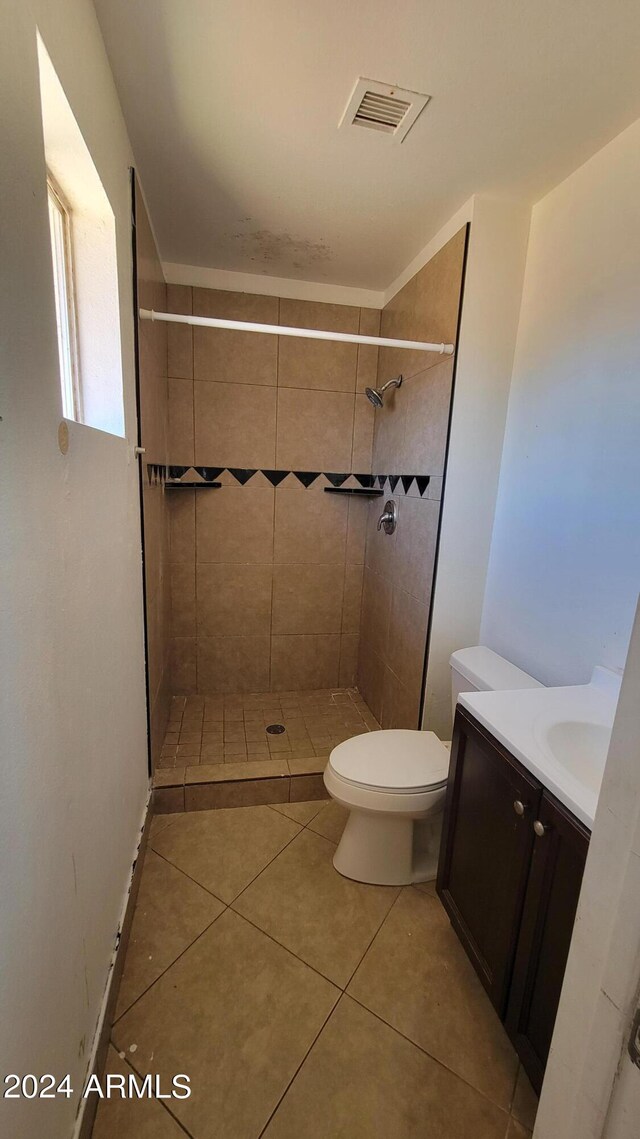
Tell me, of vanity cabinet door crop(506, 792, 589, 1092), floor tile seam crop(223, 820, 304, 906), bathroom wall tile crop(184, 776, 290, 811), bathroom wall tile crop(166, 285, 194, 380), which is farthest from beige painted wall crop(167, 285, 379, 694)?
vanity cabinet door crop(506, 792, 589, 1092)

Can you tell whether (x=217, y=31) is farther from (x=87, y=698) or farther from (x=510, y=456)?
(x=87, y=698)

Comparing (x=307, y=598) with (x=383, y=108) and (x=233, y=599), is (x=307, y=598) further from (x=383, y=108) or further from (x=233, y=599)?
(x=383, y=108)

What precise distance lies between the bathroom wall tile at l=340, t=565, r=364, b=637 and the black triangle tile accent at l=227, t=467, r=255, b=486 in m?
0.78

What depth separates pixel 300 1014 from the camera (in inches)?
46.8

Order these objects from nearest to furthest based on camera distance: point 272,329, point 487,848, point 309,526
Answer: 1. point 487,848
2. point 272,329
3. point 309,526

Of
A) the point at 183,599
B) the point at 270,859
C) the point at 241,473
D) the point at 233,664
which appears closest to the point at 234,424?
the point at 241,473

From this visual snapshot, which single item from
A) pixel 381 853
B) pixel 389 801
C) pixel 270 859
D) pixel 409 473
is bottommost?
pixel 270 859

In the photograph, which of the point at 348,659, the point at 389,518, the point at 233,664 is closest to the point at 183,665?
the point at 233,664

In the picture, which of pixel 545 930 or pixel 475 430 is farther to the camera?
pixel 475 430

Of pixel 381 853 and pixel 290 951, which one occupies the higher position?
pixel 381 853

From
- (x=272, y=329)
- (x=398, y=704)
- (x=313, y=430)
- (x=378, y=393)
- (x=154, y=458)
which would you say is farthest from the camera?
(x=313, y=430)

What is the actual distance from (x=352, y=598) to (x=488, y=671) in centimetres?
129

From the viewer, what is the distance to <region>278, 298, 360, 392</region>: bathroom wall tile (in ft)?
7.94

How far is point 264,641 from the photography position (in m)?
2.71
